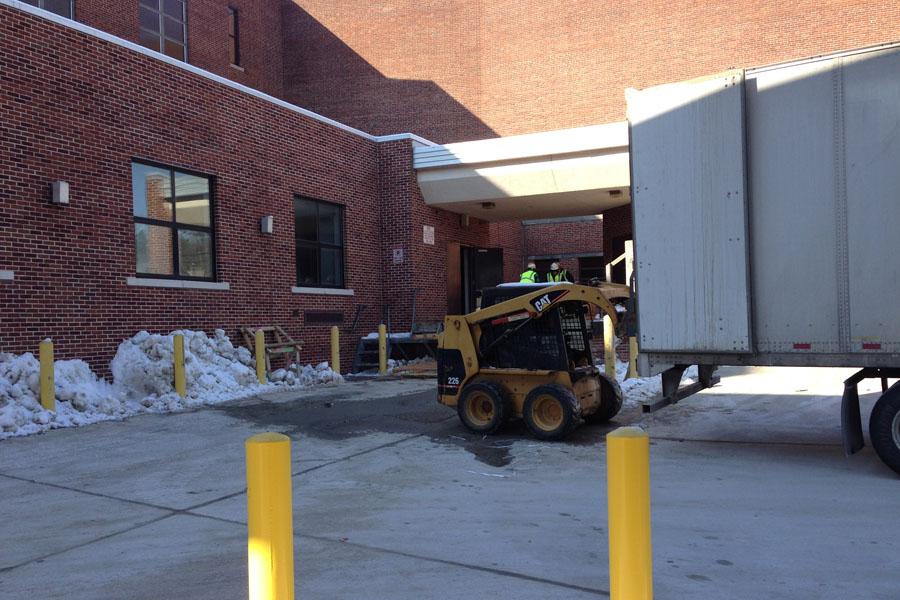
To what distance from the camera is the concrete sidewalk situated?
420 centimetres

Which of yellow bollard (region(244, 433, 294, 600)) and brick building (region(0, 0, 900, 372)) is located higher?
brick building (region(0, 0, 900, 372))

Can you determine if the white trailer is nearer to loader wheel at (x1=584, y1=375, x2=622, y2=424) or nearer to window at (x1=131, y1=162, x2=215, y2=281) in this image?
loader wheel at (x1=584, y1=375, x2=622, y2=424)

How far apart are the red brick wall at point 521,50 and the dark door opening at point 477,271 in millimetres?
8675

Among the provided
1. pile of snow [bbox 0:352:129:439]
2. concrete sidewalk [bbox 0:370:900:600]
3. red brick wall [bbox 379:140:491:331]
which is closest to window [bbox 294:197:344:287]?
red brick wall [bbox 379:140:491:331]

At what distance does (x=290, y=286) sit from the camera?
1555cm

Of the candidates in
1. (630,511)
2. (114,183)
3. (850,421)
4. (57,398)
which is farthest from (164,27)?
(630,511)

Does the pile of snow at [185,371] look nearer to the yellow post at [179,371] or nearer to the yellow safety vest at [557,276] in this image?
the yellow post at [179,371]

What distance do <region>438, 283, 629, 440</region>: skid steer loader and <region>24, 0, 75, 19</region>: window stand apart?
17254 millimetres

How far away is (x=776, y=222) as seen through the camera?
6938 mm

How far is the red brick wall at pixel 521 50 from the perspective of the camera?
2512cm

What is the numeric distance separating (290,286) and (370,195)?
3.84 metres

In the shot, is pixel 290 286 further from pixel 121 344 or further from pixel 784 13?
pixel 784 13

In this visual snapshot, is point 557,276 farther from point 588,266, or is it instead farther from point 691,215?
point 588,266

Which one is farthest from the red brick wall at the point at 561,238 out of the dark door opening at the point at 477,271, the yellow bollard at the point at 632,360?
the yellow bollard at the point at 632,360
